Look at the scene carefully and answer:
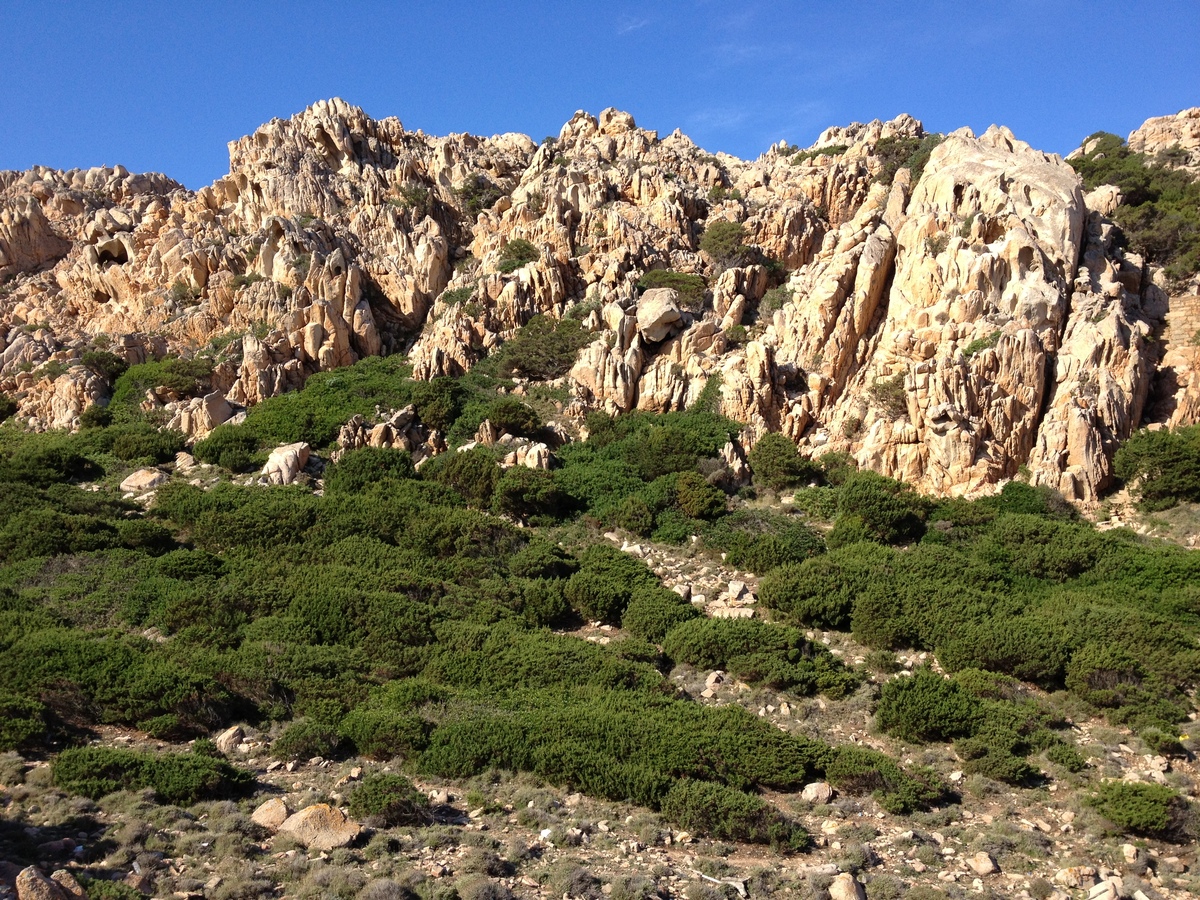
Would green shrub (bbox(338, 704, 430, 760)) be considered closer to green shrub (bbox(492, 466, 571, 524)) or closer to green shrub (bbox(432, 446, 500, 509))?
green shrub (bbox(492, 466, 571, 524))

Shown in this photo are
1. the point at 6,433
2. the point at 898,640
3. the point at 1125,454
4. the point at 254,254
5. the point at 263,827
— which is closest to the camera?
the point at 263,827

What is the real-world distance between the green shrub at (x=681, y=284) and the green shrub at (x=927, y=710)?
20.2 meters

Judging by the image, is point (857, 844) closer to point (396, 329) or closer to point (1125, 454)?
point (1125, 454)

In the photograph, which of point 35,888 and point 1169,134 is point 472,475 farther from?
point 1169,134

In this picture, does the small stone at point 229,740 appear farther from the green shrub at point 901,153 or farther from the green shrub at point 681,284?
the green shrub at point 901,153

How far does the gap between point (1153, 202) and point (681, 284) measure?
70.4ft

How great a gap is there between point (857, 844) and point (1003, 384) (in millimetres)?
Answer: 17974

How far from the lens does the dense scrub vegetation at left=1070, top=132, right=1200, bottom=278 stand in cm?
3406

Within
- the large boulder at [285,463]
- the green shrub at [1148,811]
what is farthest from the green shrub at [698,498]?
the green shrub at [1148,811]

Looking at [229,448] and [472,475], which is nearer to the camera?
[472,475]

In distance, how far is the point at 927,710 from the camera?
16.3 meters

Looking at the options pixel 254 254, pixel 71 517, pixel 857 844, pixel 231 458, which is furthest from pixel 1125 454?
pixel 254 254

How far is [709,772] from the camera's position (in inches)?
574

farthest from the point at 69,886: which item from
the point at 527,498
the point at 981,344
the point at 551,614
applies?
the point at 981,344
